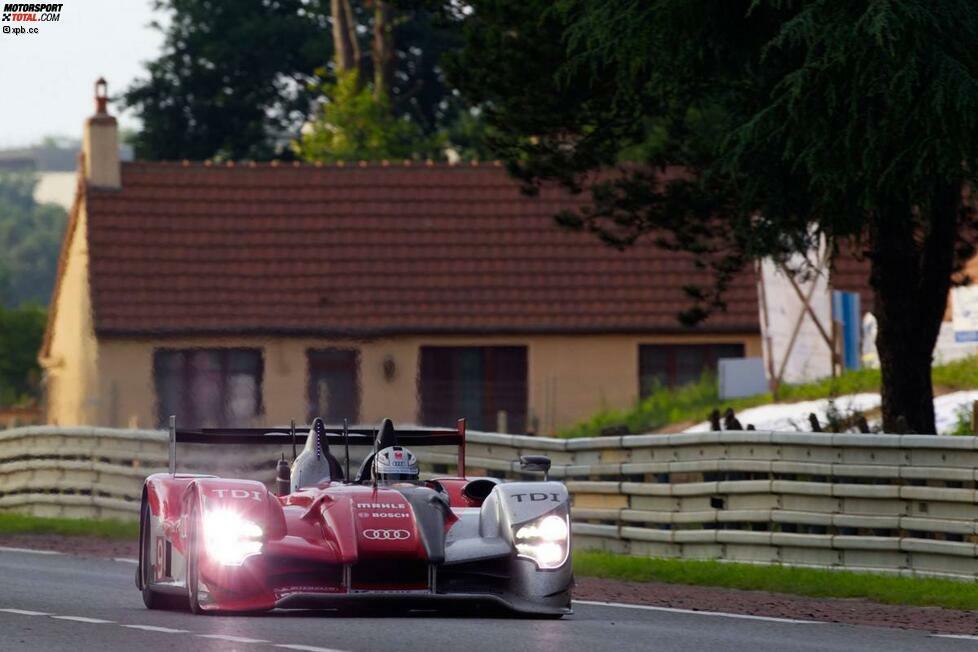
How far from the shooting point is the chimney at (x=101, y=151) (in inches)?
1730

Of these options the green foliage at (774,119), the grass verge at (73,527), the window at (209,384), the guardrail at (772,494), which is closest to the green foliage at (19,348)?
the window at (209,384)

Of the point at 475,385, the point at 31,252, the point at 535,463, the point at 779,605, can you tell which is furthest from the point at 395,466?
the point at 31,252

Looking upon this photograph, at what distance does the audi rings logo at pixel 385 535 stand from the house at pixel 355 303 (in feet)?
88.7

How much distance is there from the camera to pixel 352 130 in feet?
182

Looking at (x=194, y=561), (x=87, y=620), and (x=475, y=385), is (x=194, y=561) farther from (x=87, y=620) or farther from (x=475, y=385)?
(x=475, y=385)

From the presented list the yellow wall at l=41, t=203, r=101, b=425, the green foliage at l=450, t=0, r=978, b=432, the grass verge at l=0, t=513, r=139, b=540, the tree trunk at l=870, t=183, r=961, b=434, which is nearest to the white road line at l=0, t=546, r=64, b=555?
the grass verge at l=0, t=513, r=139, b=540

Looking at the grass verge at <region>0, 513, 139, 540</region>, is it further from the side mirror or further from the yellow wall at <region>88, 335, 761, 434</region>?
the yellow wall at <region>88, 335, 761, 434</region>

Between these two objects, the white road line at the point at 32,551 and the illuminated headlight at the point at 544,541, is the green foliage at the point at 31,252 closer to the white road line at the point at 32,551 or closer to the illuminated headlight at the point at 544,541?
the white road line at the point at 32,551

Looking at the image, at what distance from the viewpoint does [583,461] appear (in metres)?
20.1

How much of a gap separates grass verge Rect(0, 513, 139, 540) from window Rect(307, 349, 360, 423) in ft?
47.4

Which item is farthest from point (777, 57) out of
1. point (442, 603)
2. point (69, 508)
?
point (69, 508)

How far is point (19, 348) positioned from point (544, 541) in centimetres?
5826

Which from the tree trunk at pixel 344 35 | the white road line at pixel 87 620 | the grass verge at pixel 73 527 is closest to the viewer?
the white road line at pixel 87 620

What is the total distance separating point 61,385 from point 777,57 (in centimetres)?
2840
